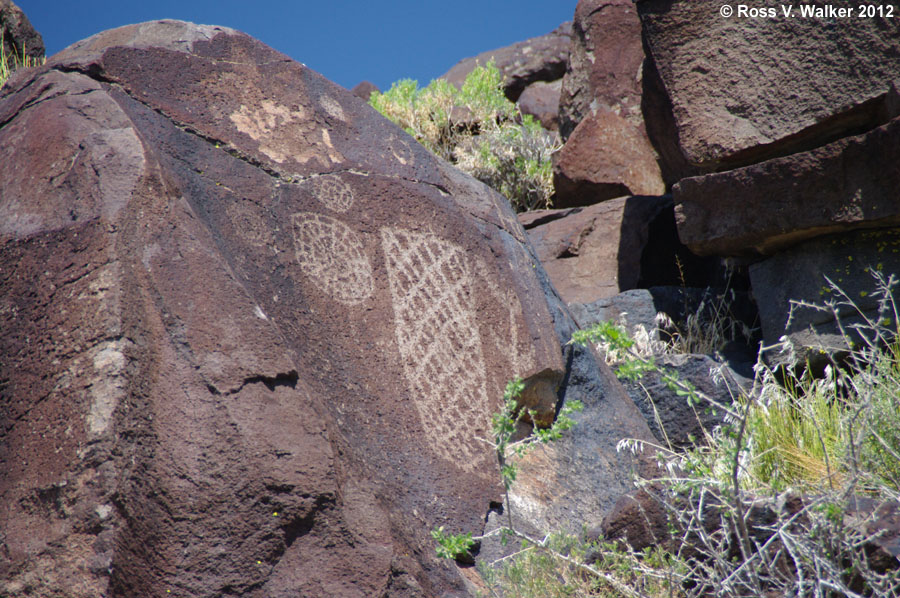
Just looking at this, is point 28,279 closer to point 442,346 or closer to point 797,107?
point 442,346

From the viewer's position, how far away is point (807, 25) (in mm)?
3967

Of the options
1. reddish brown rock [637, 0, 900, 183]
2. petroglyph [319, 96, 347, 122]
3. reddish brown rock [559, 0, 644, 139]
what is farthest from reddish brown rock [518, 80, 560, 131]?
petroglyph [319, 96, 347, 122]

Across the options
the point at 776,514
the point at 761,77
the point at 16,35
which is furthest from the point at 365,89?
the point at 776,514

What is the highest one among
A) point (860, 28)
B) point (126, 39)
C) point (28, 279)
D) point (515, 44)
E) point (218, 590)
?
point (515, 44)

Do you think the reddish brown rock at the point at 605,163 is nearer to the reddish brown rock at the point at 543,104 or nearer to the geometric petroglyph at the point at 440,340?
the reddish brown rock at the point at 543,104

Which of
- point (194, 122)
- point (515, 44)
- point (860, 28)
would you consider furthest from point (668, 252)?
point (515, 44)

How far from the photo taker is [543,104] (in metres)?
8.47

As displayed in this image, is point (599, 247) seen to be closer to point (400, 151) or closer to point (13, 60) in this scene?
point (400, 151)

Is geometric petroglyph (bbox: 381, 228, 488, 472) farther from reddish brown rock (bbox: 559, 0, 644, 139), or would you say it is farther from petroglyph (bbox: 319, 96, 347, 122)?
reddish brown rock (bbox: 559, 0, 644, 139)

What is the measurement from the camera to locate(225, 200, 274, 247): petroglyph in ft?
8.53

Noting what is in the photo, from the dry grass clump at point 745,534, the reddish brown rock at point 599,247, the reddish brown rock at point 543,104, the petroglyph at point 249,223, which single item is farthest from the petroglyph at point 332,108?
the reddish brown rock at point 543,104

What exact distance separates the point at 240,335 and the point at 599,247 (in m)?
4.10

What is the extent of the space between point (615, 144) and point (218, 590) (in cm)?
536

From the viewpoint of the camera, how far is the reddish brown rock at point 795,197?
148 inches
